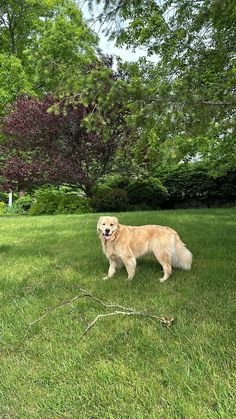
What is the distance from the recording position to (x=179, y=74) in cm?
611

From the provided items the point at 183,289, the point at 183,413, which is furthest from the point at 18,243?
the point at 183,413

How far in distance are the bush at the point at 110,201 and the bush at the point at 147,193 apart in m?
0.82

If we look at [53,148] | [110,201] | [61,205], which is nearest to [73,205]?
[61,205]

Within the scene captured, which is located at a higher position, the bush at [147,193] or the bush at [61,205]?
the bush at [147,193]

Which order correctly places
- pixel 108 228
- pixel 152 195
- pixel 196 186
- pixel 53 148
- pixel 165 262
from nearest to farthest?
pixel 165 262, pixel 108 228, pixel 53 148, pixel 152 195, pixel 196 186

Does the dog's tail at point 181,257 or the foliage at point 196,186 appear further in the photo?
the foliage at point 196,186

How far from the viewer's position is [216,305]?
10.4 ft

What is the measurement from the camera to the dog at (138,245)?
4312 millimetres

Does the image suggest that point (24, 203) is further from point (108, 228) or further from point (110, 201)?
point (108, 228)

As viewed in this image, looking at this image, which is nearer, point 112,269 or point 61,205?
point 112,269

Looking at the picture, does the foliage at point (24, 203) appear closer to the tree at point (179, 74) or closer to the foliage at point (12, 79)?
the foliage at point (12, 79)

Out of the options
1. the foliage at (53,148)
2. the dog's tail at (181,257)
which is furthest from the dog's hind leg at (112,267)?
the foliage at (53,148)

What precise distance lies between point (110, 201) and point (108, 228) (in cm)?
989

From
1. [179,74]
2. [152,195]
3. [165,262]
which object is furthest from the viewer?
[152,195]
